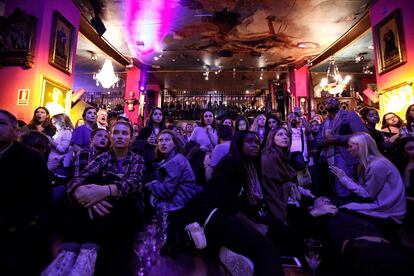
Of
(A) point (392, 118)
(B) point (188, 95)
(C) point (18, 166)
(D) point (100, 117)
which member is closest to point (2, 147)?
(C) point (18, 166)

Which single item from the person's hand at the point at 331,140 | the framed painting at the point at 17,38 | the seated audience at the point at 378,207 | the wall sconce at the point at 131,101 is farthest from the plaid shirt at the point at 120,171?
the wall sconce at the point at 131,101

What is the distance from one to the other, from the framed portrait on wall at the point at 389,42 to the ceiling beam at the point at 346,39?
3.34ft

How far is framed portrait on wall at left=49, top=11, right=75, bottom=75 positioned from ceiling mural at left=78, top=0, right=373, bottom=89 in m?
0.84

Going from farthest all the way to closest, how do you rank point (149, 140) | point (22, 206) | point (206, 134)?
1. point (206, 134)
2. point (149, 140)
3. point (22, 206)

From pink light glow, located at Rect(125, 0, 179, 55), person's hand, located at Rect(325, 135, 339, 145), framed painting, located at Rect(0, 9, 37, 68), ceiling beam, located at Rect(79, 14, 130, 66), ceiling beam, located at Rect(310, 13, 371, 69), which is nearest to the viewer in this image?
person's hand, located at Rect(325, 135, 339, 145)

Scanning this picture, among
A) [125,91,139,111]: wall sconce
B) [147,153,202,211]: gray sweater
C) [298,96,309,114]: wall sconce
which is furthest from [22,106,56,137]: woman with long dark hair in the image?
[298,96,309,114]: wall sconce

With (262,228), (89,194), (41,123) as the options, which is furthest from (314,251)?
(41,123)

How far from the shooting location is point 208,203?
198 centimetres

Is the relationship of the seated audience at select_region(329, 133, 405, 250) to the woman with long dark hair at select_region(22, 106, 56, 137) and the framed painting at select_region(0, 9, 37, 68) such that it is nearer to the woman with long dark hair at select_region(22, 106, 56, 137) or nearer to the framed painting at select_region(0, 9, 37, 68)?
the woman with long dark hair at select_region(22, 106, 56, 137)

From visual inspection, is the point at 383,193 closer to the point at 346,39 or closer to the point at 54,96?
the point at 54,96

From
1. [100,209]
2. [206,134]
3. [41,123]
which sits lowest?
[100,209]

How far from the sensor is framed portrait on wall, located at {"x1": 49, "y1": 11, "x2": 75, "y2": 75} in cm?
450

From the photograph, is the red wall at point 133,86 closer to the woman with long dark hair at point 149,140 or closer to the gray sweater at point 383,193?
the woman with long dark hair at point 149,140

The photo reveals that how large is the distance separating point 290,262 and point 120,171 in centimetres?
174
